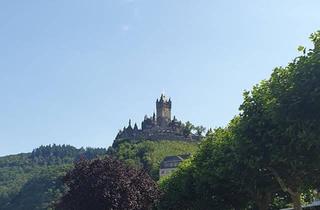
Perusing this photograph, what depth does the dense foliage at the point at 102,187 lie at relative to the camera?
3709 cm

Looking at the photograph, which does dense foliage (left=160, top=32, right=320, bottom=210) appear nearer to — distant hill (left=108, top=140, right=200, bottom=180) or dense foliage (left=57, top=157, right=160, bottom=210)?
dense foliage (left=57, top=157, right=160, bottom=210)

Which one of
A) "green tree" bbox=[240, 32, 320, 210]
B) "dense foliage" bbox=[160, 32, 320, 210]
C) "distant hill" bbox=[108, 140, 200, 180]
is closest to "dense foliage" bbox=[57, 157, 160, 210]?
"dense foliage" bbox=[160, 32, 320, 210]

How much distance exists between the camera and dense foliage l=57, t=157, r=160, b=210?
37.1 meters

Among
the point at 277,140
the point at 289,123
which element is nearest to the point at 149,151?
the point at 277,140

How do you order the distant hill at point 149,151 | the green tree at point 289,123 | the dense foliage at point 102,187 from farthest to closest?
the distant hill at point 149,151
the dense foliage at point 102,187
the green tree at point 289,123

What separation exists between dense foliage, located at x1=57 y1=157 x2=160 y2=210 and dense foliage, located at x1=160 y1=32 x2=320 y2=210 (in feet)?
18.6

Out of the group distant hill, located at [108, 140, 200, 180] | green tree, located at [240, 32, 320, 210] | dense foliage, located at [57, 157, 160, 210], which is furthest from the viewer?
distant hill, located at [108, 140, 200, 180]

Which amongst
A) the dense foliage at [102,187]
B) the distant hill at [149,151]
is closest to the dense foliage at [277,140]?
the dense foliage at [102,187]

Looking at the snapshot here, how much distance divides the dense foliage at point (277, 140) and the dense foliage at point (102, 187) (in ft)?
18.6

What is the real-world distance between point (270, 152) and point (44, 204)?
→ 170861mm

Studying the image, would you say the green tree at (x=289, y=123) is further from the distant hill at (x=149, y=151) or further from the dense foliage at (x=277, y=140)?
the distant hill at (x=149, y=151)

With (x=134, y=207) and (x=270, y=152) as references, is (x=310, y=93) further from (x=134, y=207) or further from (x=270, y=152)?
(x=134, y=207)

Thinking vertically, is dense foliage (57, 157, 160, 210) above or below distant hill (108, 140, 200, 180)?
below

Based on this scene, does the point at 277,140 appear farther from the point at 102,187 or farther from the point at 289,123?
the point at 102,187
